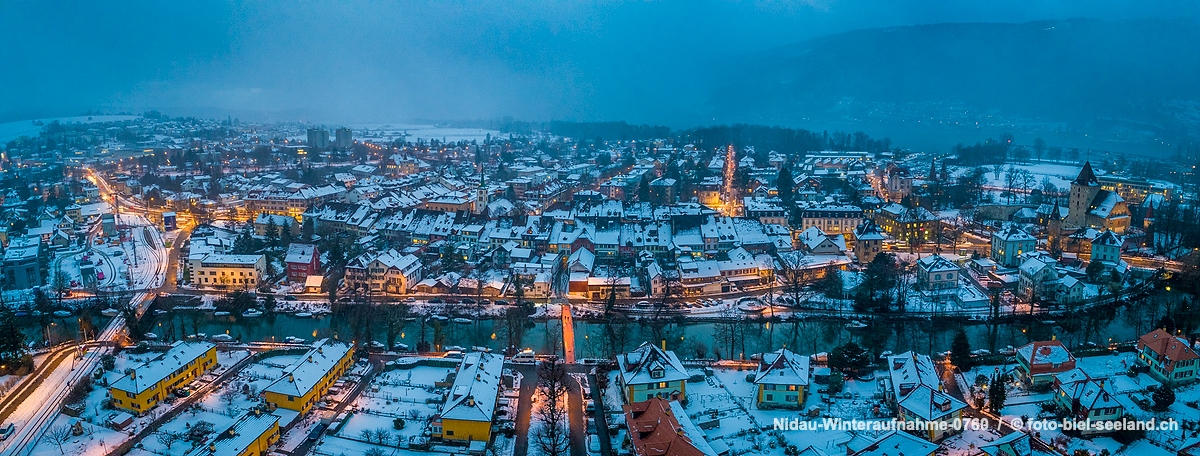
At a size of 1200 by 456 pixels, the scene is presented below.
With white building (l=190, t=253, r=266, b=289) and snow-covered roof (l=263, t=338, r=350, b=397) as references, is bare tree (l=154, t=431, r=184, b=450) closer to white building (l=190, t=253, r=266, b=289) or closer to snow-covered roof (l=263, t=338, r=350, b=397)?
snow-covered roof (l=263, t=338, r=350, b=397)

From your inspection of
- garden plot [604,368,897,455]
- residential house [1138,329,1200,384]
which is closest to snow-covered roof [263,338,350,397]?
garden plot [604,368,897,455]

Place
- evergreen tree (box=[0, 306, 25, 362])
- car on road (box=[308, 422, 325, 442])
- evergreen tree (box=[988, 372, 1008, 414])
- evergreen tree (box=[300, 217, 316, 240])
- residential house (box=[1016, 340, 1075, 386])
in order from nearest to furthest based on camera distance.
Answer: car on road (box=[308, 422, 325, 442]) < evergreen tree (box=[988, 372, 1008, 414]) < residential house (box=[1016, 340, 1075, 386]) < evergreen tree (box=[0, 306, 25, 362]) < evergreen tree (box=[300, 217, 316, 240])

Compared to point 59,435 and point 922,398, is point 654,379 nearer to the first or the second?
point 922,398

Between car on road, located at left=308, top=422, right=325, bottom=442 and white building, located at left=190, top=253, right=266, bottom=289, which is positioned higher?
white building, located at left=190, top=253, right=266, bottom=289

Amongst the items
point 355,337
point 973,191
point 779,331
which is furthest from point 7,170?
point 973,191

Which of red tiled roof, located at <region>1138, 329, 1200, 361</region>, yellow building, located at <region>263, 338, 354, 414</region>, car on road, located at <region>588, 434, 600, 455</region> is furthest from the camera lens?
red tiled roof, located at <region>1138, 329, 1200, 361</region>

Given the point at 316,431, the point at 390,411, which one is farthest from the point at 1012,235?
the point at 316,431

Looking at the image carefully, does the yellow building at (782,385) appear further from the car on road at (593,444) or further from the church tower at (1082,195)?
the church tower at (1082,195)

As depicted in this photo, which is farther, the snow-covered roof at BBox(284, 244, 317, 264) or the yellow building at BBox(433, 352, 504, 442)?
the snow-covered roof at BBox(284, 244, 317, 264)
